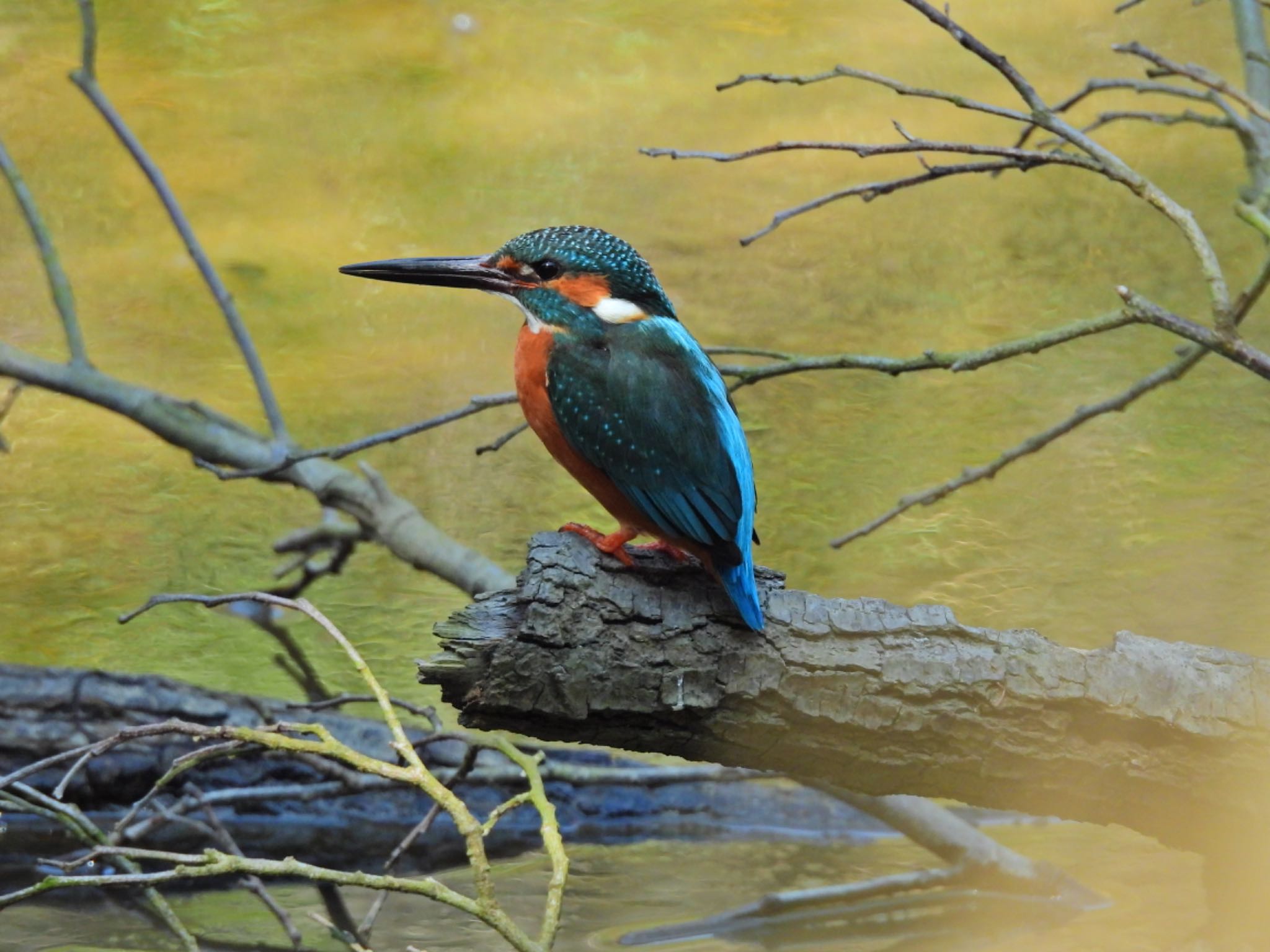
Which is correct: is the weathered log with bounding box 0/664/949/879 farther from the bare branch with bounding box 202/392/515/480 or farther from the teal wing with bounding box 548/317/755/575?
the teal wing with bounding box 548/317/755/575

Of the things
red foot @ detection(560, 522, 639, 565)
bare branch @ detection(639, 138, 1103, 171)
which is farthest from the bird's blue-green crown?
red foot @ detection(560, 522, 639, 565)

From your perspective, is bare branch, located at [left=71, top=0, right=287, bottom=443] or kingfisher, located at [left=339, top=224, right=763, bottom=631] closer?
kingfisher, located at [left=339, top=224, right=763, bottom=631]

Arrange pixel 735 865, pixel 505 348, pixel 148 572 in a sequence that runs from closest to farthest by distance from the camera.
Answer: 1. pixel 735 865
2. pixel 148 572
3. pixel 505 348

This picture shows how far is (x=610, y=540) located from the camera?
147cm

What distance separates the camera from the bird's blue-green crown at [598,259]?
1.59m

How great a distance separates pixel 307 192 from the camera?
16.9ft

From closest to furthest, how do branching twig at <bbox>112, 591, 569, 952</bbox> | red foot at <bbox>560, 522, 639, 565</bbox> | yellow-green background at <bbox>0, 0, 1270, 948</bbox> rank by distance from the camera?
branching twig at <bbox>112, 591, 569, 952</bbox>, red foot at <bbox>560, 522, 639, 565</bbox>, yellow-green background at <bbox>0, 0, 1270, 948</bbox>

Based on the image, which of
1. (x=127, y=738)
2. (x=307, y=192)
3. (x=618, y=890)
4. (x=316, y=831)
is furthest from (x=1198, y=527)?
(x=307, y=192)

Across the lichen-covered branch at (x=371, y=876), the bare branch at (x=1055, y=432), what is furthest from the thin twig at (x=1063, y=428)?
the lichen-covered branch at (x=371, y=876)

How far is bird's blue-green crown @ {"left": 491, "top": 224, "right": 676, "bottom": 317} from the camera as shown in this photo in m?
1.59

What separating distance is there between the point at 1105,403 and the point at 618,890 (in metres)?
1.01

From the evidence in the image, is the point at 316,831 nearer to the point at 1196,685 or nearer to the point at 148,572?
the point at 148,572

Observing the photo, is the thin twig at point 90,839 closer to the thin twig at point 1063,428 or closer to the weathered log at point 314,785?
the weathered log at point 314,785

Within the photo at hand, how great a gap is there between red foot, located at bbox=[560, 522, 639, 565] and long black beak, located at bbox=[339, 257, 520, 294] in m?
0.30
